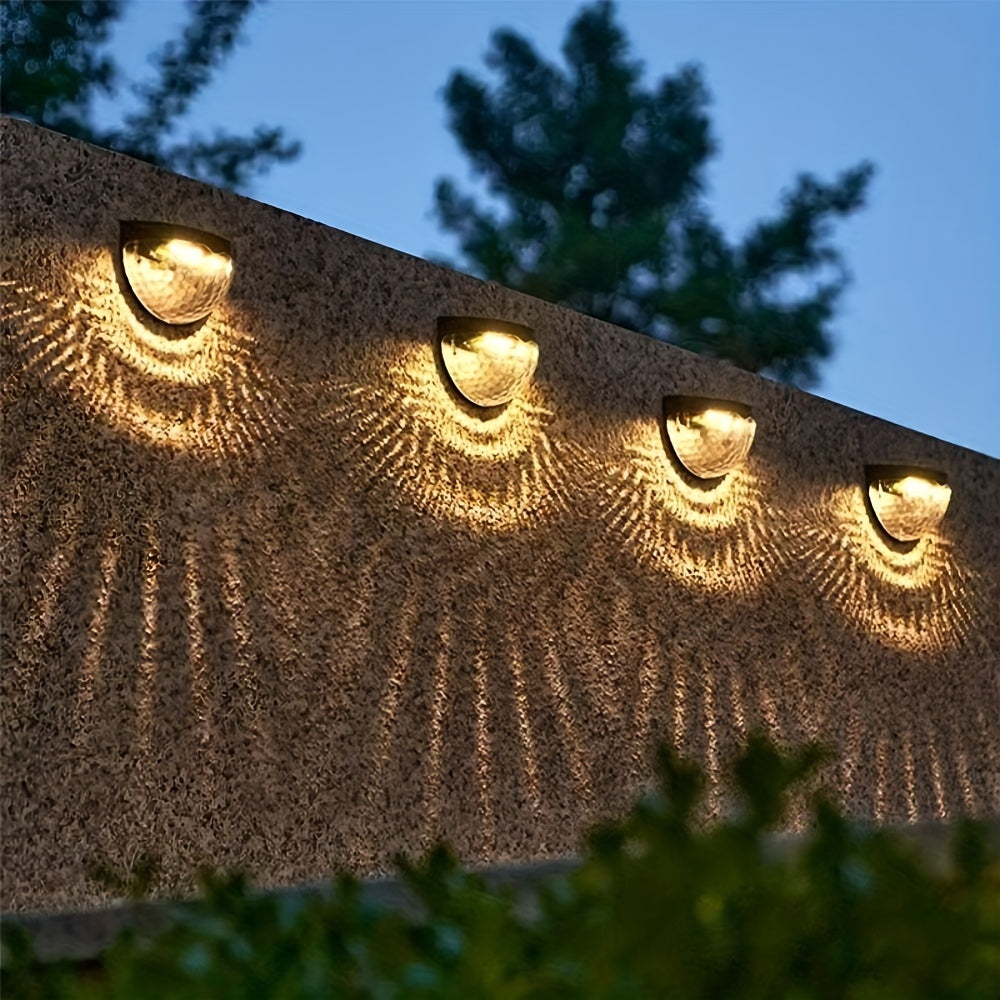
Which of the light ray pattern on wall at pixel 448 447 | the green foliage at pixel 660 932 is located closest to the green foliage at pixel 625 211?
the light ray pattern on wall at pixel 448 447

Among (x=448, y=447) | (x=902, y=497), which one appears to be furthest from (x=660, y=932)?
(x=902, y=497)

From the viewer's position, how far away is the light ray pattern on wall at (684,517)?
11.0ft

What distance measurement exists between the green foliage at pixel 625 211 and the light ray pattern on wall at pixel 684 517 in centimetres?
593

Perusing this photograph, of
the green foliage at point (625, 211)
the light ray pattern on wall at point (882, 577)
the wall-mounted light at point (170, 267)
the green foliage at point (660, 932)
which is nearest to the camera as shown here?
the green foliage at point (660, 932)

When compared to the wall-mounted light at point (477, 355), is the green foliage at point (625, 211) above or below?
above

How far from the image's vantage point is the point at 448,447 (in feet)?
9.83

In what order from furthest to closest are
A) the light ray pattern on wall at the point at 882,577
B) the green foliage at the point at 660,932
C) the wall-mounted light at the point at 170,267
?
the light ray pattern on wall at the point at 882,577 < the wall-mounted light at the point at 170,267 < the green foliage at the point at 660,932

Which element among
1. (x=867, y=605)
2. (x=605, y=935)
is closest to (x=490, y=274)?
(x=867, y=605)

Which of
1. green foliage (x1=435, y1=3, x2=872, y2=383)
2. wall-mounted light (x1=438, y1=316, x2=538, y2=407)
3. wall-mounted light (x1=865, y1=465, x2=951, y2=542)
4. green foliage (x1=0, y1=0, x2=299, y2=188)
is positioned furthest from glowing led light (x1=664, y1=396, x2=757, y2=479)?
green foliage (x1=435, y1=3, x2=872, y2=383)

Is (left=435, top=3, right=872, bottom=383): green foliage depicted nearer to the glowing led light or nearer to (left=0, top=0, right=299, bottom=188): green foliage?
(left=0, top=0, right=299, bottom=188): green foliage

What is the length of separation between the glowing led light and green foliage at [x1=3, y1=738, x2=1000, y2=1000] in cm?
291

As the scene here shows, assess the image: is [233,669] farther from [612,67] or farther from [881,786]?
[612,67]

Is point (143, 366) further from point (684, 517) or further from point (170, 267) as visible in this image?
point (684, 517)

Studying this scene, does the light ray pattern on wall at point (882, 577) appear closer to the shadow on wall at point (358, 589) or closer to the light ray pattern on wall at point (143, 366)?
the shadow on wall at point (358, 589)
